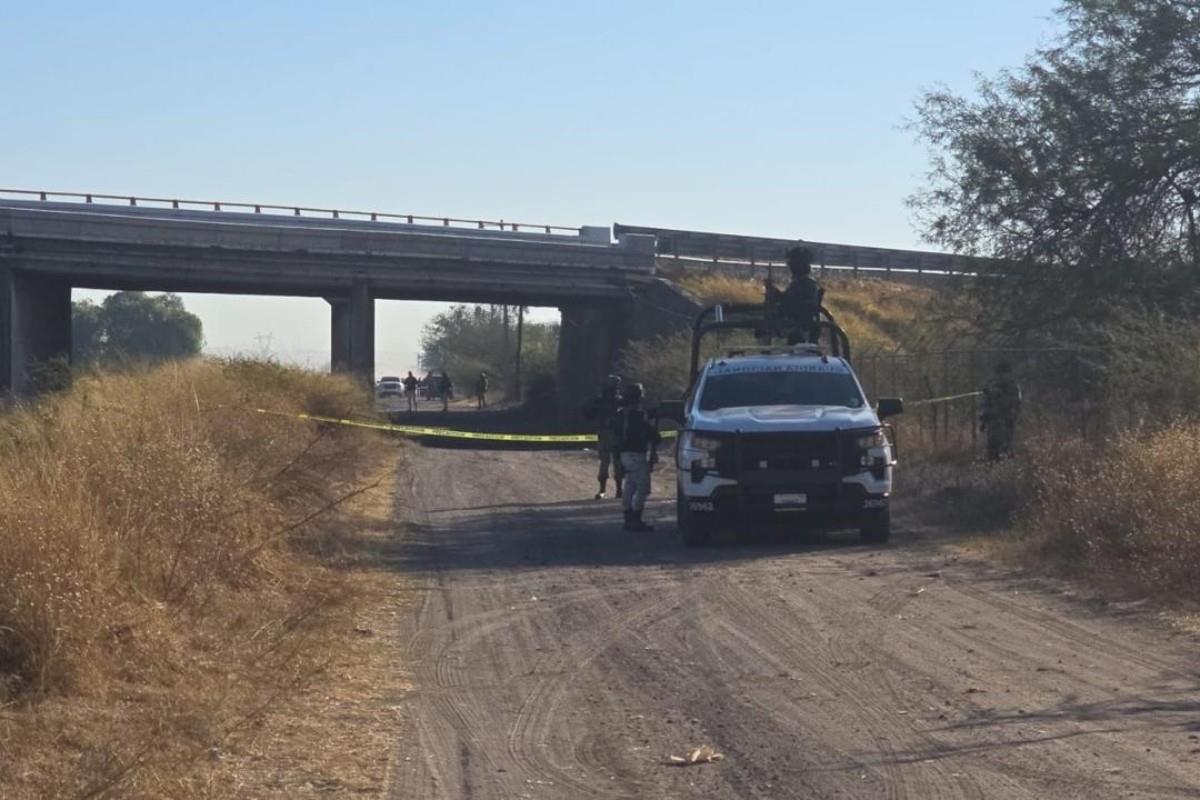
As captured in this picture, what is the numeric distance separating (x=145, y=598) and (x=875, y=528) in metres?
9.99

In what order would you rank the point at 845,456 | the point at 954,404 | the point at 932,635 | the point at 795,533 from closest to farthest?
the point at 932,635, the point at 845,456, the point at 795,533, the point at 954,404

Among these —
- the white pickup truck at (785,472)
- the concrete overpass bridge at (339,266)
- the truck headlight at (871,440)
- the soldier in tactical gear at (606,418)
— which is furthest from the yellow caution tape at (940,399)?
the concrete overpass bridge at (339,266)

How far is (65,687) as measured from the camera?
30.0ft

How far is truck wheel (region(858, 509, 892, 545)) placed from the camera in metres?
18.8

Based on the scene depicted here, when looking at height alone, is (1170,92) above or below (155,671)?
above

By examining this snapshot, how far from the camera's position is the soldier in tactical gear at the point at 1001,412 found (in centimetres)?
2305

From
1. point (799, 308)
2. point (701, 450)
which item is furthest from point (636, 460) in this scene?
point (799, 308)

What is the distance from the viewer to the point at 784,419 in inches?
744

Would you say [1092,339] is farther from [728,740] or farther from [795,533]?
[728,740]

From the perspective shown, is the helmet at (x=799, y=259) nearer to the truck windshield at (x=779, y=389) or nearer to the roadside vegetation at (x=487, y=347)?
the truck windshield at (x=779, y=389)

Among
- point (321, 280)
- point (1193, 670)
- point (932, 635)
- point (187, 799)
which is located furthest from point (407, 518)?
point (321, 280)

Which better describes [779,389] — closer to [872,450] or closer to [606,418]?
[872,450]

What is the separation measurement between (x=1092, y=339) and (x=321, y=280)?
34.4 m

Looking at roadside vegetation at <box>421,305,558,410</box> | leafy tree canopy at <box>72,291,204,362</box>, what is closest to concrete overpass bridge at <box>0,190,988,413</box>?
roadside vegetation at <box>421,305,558,410</box>
